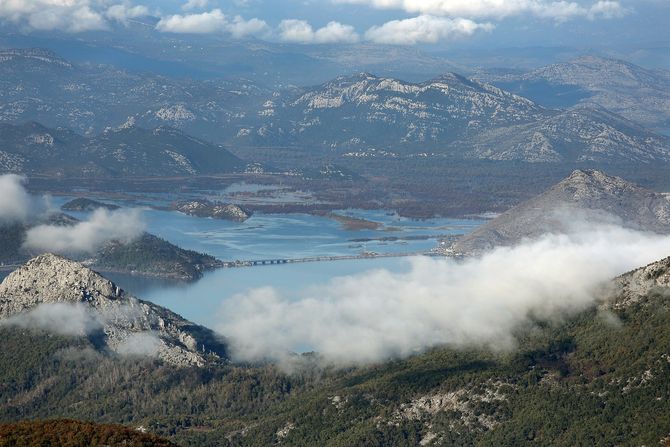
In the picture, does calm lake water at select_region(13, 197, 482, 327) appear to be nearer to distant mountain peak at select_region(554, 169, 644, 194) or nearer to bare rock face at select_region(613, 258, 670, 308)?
distant mountain peak at select_region(554, 169, 644, 194)

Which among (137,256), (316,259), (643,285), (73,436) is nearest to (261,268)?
(316,259)

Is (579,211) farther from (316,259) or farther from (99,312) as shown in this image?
(99,312)

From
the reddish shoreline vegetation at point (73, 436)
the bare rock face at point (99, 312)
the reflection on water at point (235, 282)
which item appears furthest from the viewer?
the reflection on water at point (235, 282)

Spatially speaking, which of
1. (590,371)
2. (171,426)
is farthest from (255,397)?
(590,371)

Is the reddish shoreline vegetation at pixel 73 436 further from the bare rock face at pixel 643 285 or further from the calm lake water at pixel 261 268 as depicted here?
the calm lake water at pixel 261 268

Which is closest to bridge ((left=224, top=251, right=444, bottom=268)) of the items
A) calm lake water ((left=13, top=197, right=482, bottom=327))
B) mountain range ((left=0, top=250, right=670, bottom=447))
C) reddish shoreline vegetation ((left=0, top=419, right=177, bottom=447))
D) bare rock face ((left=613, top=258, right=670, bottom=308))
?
calm lake water ((left=13, top=197, right=482, bottom=327))

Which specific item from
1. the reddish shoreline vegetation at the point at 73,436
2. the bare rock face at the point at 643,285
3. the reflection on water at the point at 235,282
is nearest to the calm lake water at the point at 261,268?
the reflection on water at the point at 235,282
